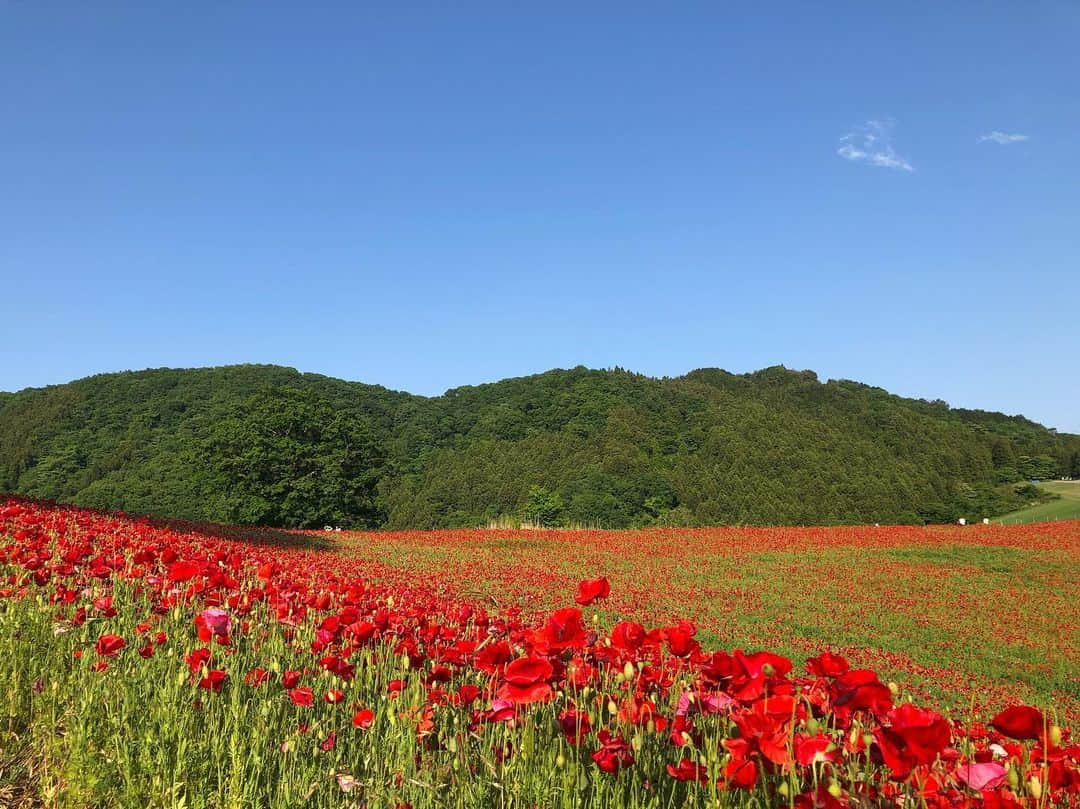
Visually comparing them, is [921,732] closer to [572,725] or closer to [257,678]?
[572,725]

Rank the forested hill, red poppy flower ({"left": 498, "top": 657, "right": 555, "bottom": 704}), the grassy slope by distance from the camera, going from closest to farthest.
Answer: red poppy flower ({"left": 498, "top": 657, "right": 555, "bottom": 704})
the grassy slope
the forested hill

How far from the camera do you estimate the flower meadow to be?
1.82m

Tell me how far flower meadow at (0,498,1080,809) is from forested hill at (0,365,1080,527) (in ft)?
101

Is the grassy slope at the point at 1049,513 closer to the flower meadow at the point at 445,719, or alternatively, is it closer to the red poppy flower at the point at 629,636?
the flower meadow at the point at 445,719

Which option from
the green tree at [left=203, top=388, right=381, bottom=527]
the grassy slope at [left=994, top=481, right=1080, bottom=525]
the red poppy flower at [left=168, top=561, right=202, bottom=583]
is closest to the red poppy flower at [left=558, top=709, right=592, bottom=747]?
the red poppy flower at [left=168, top=561, right=202, bottom=583]

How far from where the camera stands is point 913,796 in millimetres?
1908

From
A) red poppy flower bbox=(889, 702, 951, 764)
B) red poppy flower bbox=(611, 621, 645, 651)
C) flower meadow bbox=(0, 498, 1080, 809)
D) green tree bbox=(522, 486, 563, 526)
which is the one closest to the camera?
red poppy flower bbox=(889, 702, 951, 764)

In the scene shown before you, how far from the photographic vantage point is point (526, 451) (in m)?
55.8

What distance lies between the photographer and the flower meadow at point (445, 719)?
182 cm

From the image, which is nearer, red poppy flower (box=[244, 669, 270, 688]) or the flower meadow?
the flower meadow

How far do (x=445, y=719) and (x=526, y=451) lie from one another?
52.9 meters

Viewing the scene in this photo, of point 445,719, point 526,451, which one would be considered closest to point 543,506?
point 526,451

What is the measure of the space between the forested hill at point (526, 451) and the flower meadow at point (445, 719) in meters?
30.8

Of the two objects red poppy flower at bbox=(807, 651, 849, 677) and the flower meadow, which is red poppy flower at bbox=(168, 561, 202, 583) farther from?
red poppy flower at bbox=(807, 651, 849, 677)
